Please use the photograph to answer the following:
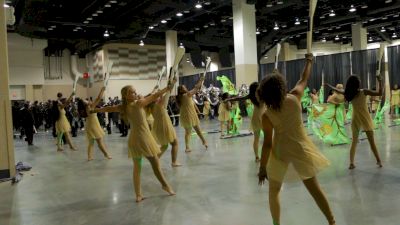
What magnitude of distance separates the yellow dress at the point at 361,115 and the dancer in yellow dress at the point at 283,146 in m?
3.26

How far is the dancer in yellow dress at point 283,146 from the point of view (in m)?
3.17

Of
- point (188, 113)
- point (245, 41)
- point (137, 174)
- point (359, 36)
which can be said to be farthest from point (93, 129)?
point (359, 36)

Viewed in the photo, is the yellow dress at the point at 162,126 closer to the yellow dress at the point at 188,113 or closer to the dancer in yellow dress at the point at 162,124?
the dancer in yellow dress at the point at 162,124

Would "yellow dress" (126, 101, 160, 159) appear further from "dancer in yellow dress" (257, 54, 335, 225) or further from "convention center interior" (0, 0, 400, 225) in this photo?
"dancer in yellow dress" (257, 54, 335, 225)

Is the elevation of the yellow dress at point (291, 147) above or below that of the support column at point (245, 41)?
below

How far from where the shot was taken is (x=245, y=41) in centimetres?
1802

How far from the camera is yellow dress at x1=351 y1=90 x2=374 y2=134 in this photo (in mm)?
6180

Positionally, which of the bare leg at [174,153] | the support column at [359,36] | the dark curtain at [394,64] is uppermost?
the support column at [359,36]

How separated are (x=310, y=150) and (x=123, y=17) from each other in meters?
17.9

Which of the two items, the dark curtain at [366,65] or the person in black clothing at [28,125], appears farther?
the dark curtain at [366,65]

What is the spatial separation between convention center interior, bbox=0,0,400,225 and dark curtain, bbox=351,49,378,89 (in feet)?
0.24

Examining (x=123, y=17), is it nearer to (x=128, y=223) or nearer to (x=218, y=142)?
(x=218, y=142)

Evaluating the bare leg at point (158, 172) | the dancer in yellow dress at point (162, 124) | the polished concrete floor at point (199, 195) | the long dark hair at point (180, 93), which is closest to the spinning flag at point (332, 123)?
the polished concrete floor at point (199, 195)

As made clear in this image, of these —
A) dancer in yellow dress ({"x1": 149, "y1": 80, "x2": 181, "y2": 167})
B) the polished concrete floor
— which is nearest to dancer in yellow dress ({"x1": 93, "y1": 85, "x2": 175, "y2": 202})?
the polished concrete floor
